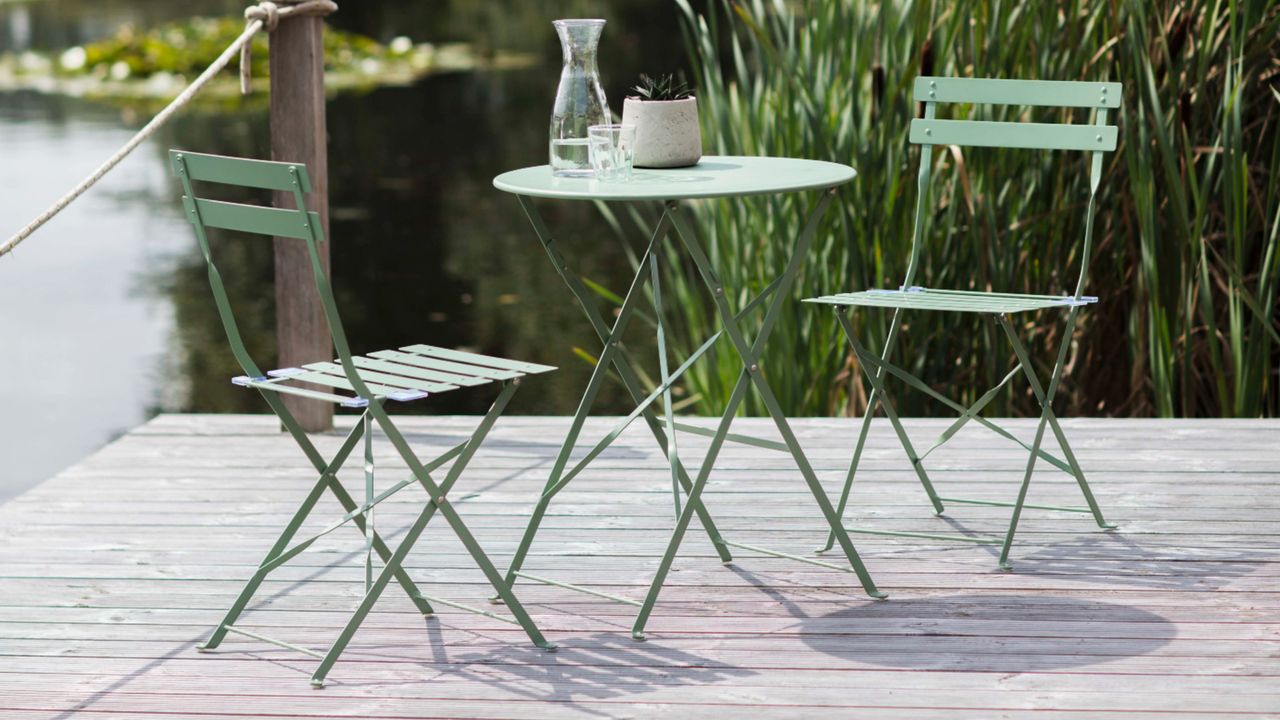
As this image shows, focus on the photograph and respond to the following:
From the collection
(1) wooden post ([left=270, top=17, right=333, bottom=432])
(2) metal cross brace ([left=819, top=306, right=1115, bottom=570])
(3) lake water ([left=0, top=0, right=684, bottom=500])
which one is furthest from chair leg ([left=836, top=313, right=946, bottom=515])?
(3) lake water ([left=0, top=0, right=684, bottom=500])

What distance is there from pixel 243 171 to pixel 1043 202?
91.1 inches

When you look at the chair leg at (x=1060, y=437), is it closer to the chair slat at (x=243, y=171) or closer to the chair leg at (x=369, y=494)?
the chair leg at (x=369, y=494)

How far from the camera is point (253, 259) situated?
819cm

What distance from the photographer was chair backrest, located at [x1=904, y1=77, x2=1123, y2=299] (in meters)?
2.82

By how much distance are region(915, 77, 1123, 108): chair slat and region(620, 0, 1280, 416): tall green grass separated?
2.31ft

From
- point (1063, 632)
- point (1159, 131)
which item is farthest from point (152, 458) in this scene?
point (1159, 131)

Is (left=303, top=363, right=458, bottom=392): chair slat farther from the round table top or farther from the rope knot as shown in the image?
the rope knot

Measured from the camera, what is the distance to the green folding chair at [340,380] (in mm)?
2211

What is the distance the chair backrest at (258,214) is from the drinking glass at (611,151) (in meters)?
0.54

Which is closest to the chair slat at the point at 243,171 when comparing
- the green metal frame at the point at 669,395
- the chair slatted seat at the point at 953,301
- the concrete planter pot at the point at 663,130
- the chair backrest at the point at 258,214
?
the chair backrest at the point at 258,214

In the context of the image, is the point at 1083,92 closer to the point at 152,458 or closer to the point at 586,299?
the point at 586,299

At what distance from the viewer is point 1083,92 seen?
2.87 m

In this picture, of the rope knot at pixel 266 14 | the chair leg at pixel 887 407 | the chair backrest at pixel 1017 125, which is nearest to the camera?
the chair leg at pixel 887 407

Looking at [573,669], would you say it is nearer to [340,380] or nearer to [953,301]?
[340,380]
